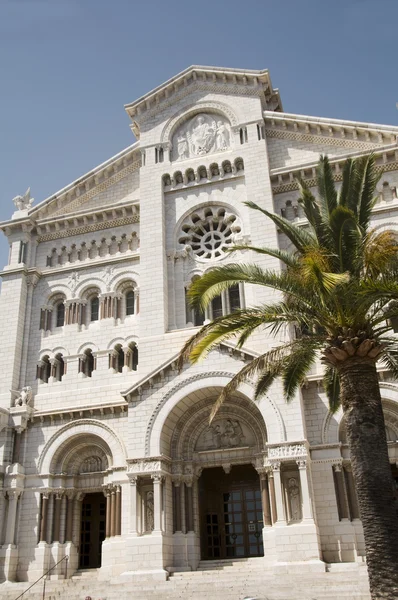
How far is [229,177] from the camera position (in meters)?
30.6

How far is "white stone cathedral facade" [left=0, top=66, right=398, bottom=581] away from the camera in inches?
935

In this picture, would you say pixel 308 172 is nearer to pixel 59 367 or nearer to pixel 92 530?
pixel 59 367

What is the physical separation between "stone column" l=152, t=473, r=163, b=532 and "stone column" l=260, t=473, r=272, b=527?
4.08m

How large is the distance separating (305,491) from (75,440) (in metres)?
11.0

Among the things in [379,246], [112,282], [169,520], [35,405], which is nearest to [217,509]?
[169,520]

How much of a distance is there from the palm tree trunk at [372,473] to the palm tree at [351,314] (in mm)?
23

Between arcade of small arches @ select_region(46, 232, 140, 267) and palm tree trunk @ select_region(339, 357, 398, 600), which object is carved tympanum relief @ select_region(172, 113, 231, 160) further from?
palm tree trunk @ select_region(339, 357, 398, 600)

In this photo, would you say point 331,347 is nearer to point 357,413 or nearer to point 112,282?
point 357,413

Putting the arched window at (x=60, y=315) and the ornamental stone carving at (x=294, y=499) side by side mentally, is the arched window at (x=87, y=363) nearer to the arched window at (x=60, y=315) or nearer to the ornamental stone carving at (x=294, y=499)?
the arched window at (x=60, y=315)

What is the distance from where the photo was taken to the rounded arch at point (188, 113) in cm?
3231

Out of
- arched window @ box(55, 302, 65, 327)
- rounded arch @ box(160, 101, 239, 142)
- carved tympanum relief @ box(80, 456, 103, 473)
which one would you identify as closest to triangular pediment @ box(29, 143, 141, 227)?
rounded arch @ box(160, 101, 239, 142)

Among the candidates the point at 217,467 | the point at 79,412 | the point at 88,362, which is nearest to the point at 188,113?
the point at 88,362

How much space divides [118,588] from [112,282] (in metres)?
14.4

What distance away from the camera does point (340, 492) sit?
23516 mm
